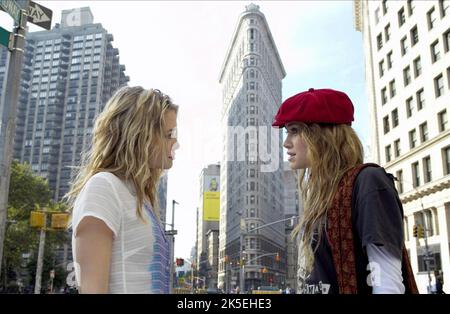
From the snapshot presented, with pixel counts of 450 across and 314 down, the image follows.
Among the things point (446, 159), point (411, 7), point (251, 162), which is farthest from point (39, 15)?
point (251, 162)

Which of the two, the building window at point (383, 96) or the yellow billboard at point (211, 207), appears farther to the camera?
the yellow billboard at point (211, 207)

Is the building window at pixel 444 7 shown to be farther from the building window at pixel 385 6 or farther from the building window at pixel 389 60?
the building window at pixel 385 6

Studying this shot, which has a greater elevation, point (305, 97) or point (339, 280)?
point (305, 97)

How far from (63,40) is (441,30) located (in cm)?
13223

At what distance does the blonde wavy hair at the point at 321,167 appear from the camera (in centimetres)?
198

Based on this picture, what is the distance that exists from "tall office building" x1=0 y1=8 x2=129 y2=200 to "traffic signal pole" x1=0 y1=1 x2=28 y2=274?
12575cm

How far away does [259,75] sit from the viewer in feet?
302

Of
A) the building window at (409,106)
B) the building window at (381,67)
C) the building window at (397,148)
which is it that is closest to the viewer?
the building window at (409,106)

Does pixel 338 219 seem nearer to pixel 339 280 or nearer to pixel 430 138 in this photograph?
pixel 339 280

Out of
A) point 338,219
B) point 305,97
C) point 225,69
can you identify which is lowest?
point 338,219

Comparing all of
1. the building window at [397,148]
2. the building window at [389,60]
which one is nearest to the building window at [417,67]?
the building window at [389,60]

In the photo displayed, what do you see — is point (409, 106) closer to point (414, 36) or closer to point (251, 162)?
point (414, 36)
